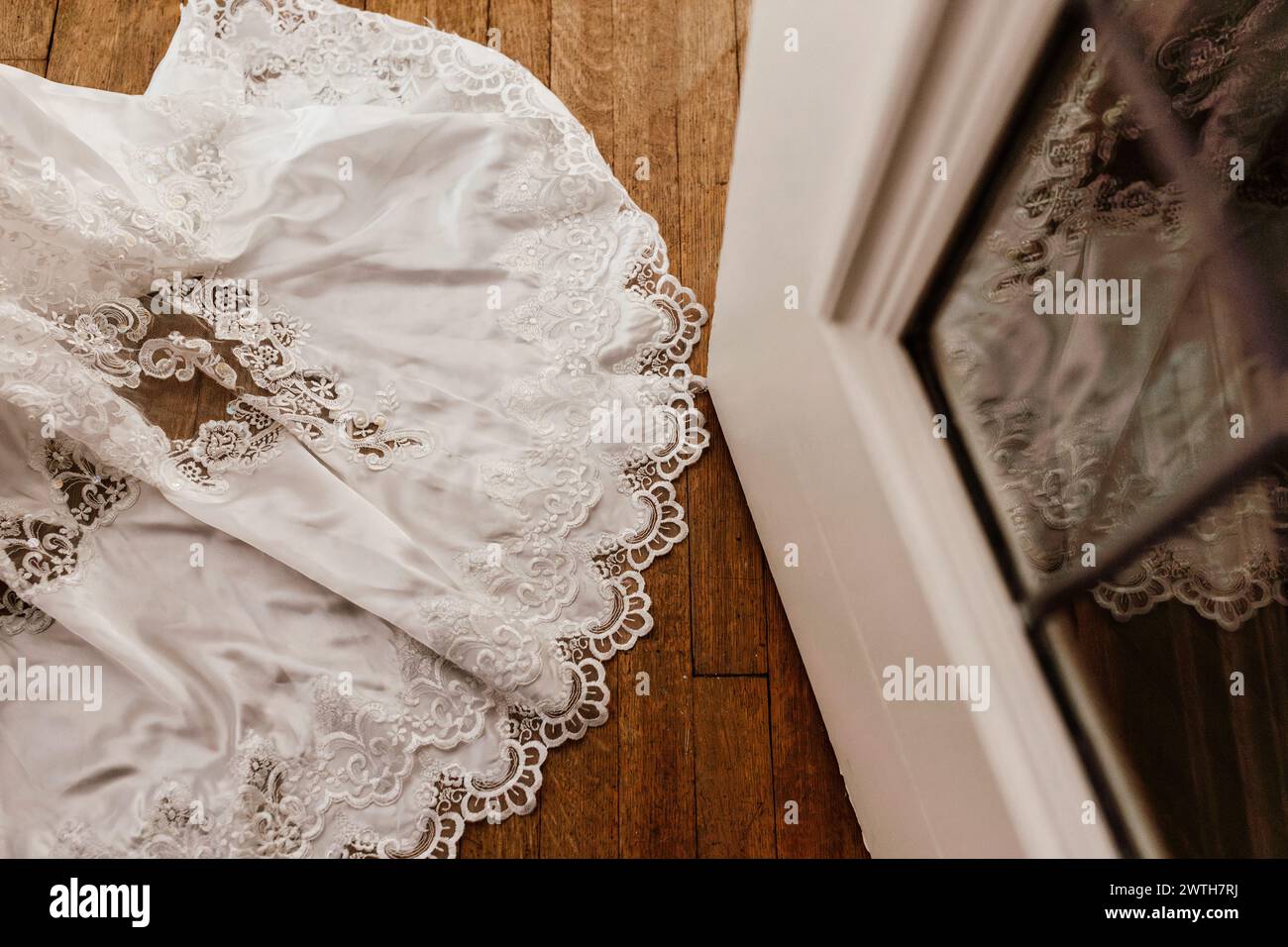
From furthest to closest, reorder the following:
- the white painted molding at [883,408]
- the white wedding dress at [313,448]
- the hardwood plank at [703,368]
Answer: the hardwood plank at [703,368] → the white wedding dress at [313,448] → the white painted molding at [883,408]

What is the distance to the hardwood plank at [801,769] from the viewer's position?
109 cm

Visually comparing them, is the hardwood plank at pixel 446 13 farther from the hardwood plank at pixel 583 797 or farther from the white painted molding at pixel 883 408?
the hardwood plank at pixel 583 797

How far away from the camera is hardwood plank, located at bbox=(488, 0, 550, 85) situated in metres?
1.54

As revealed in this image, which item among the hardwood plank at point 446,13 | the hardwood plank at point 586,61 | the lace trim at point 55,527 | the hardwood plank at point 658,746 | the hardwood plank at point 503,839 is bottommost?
the hardwood plank at point 503,839

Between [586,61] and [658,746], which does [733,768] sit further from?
[586,61]

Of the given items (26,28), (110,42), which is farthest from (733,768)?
(26,28)

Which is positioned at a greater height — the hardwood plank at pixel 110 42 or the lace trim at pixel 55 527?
the hardwood plank at pixel 110 42

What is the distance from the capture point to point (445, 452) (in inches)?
47.9

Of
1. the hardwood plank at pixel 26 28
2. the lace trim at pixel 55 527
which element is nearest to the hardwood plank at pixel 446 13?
the hardwood plank at pixel 26 28

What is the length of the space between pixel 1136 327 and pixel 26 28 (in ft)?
6.04

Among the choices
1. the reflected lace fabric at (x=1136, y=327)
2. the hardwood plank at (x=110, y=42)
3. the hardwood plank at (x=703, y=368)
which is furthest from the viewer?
the hardwood plank at (x=110, y=42)

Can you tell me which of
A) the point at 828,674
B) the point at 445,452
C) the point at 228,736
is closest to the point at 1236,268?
the point at 828,674

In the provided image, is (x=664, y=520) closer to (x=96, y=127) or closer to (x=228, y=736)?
(x=228, y=736)

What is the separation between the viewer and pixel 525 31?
1.57 m
